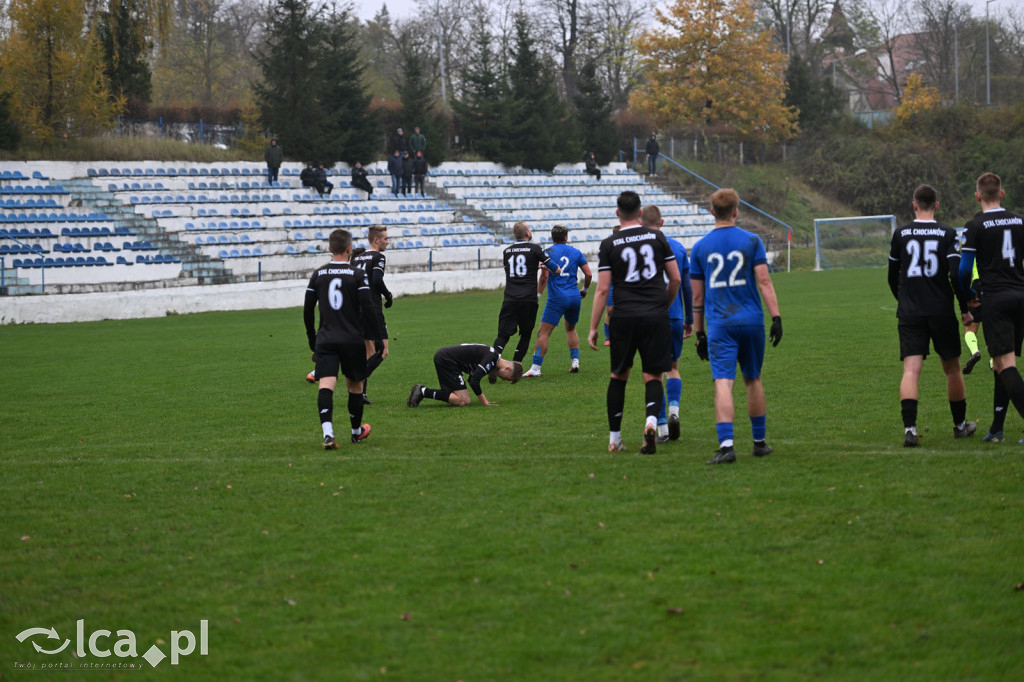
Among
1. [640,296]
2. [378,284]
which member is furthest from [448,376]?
[640,296]

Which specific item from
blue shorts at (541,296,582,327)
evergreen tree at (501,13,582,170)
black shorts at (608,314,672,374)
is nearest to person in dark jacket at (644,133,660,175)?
evergreen tree at (501,13,582,170)

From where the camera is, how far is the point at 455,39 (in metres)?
61.9

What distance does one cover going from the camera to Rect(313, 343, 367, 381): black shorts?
831 cm

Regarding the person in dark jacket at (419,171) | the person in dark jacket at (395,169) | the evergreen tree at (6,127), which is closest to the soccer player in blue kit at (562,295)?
the person in dark jacket at (395,169)

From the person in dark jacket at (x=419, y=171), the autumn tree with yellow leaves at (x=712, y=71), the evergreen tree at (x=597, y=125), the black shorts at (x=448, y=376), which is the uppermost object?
the autumn tree with yellow leaves at (x=712, y=71)

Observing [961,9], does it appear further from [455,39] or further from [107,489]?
[107,489]

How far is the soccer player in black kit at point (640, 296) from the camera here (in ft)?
24.8

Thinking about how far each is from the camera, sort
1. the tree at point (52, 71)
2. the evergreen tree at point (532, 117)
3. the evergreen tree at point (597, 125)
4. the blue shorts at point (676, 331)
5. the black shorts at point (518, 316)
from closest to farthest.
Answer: the blue shorts at point (676, 331) → the black shorts at point (518, 316) → the tree at point (52, 71) → the evergreen tree at point (532, 117) → the evergreen tree at point (597, 125)

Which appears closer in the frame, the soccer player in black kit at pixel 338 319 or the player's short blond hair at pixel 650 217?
the player's short blond hair at pixel 650 217

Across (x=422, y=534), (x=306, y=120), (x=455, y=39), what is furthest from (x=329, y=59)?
(x=422, y=534)

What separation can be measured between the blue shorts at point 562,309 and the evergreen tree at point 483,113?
2979 centimetres

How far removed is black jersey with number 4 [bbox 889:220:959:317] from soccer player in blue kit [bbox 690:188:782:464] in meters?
1.18

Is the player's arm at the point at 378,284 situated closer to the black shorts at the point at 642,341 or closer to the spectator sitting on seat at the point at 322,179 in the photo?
the black shorts at the point at 642,341

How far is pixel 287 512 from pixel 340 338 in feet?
7.17
